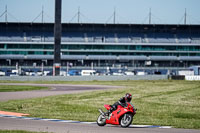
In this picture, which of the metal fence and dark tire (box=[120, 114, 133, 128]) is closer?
dark tire (box=[120, 114, 133, 128])

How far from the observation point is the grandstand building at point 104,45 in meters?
111

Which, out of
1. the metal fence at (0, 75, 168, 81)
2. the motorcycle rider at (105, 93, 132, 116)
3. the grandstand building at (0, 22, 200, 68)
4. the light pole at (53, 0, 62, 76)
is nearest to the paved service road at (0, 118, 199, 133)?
the motorcycle rider at (105, 93, 132, 116)

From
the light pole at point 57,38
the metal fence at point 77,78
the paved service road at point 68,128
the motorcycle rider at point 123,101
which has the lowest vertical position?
the paved service road at point 68,128

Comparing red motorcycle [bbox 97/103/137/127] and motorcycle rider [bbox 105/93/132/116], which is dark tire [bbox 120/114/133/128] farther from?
motorcycle rider [bbox 105/93/132/116]

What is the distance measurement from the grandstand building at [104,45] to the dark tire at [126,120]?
3672 inches

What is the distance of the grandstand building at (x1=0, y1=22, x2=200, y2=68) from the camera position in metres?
111

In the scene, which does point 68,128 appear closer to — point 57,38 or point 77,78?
point 77,78

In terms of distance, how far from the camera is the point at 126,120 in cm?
1609

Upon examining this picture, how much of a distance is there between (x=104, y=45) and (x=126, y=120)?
97.2m

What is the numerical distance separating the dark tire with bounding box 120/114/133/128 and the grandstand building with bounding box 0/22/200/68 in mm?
93274

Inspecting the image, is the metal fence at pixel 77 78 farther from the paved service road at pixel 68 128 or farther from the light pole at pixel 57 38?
the paved service road at pixel 68 128

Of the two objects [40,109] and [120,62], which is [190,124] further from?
[120,62]

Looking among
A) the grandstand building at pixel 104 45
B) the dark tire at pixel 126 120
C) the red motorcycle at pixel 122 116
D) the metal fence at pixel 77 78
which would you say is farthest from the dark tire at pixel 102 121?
the grandstand building at pixel 104 45

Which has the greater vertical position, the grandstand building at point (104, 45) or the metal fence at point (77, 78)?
the grandstand building at point (104, 45)
